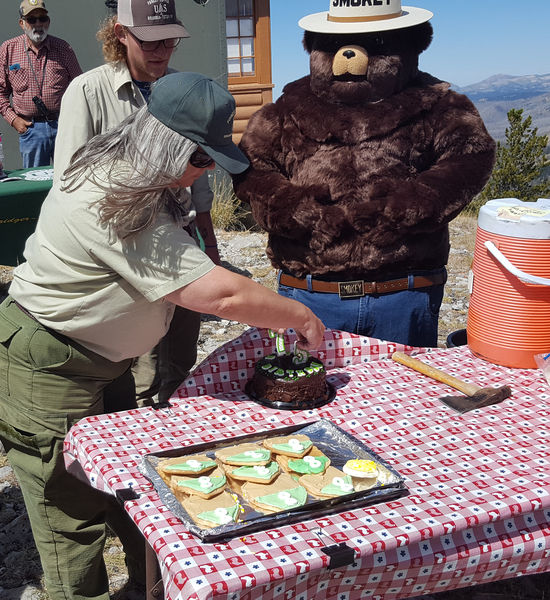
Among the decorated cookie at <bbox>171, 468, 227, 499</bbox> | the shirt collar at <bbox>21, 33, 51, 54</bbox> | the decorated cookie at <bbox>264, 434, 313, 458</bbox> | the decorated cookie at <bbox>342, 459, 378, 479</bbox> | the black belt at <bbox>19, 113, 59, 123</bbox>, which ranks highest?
the shirt collar at <bbox>21, 33, 51, 54</bbox>

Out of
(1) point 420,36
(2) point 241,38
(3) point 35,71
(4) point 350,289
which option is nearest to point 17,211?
(3) point 35,71

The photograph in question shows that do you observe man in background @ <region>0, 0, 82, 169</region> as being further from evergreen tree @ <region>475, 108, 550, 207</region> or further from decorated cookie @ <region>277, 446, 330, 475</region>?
evergreen tree @ <region>475, 108, 550, 207</region>

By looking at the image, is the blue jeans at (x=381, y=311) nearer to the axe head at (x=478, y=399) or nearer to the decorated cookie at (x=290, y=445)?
the axe head at (x=478, y=399)

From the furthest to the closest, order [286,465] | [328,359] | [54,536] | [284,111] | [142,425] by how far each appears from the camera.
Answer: [284,111]
[328,359]
[54,536]
[142,425]
[286,465]

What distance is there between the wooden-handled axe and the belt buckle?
0.47 m

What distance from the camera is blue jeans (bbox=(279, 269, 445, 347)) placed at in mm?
2578

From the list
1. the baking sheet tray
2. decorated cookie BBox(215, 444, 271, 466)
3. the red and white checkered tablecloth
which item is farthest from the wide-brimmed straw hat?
decorated cookie BBox(215, 444, 271, 466)

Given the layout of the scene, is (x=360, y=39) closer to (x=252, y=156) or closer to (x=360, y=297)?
(x=252, y=156)

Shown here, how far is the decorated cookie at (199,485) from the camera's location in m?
1.49

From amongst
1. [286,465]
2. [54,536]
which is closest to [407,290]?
[286,465]

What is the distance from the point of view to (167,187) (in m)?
1.67

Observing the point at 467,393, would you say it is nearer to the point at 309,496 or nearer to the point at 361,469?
the point at 361,469

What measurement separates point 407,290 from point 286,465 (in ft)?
3.76

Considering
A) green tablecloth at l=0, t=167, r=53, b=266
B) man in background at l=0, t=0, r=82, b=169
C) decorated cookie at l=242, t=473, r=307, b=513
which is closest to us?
decorated cookie at l=242, t=473, r=307, b=513
